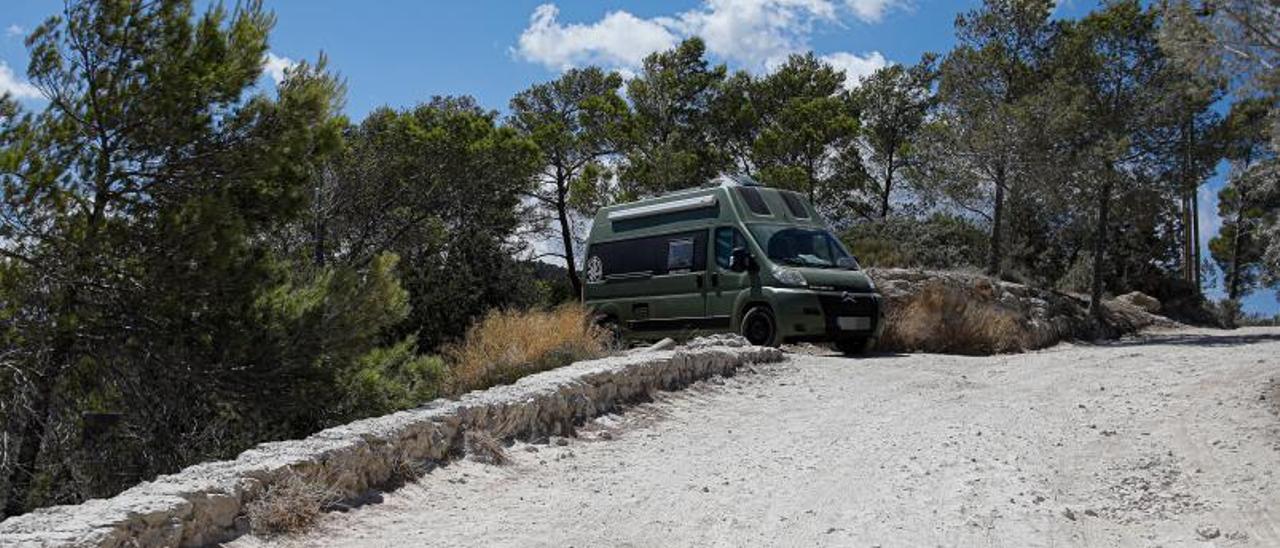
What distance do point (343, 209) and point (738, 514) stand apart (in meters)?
18.5

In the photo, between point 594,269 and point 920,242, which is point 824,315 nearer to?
point 594,269

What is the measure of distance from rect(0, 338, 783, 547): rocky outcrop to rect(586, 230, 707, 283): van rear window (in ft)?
15.1

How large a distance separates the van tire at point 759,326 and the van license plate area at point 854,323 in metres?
0.94

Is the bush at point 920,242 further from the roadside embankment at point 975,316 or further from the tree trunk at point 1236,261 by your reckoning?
the tree trunk at point 1236,261

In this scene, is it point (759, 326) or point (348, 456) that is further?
point (759, 326)

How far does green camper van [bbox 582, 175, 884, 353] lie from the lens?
14.5 metres

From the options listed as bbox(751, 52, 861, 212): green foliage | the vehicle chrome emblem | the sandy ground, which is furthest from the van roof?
bbox(751, 52, 861, 212): green foliage

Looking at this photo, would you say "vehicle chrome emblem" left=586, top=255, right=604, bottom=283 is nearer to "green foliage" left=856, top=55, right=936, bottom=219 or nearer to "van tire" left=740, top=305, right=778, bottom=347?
"van tire" left=740, top=305, right=778, bottom=347

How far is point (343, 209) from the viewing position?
74.7 ft

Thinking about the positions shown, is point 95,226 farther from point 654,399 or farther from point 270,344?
point 654,399

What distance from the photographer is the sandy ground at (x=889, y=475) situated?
557 centimetres

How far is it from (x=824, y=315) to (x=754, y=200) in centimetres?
211

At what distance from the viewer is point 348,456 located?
20.4 ft

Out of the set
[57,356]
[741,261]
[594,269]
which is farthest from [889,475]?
[594,269]
